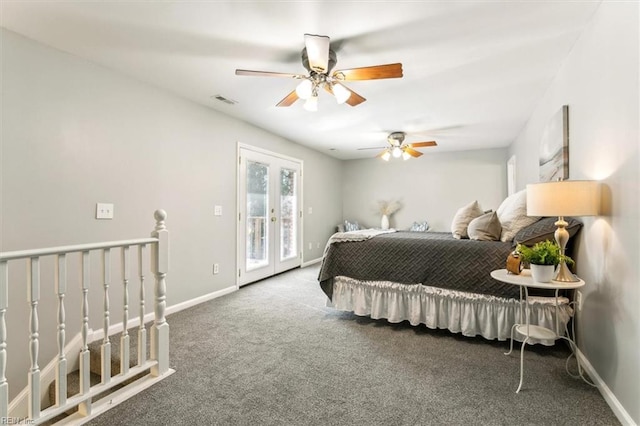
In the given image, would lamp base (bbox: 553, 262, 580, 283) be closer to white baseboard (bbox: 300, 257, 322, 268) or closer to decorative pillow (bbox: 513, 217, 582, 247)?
decorative pillow (bbox: 513, 217, 582, 247)

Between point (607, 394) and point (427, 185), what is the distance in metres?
5.04

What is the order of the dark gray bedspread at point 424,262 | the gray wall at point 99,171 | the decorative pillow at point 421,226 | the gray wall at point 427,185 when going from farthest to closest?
the decorative pillow at point 421,226 → the gray wall at point 427,185 → the dark gray bedspread at point 424,262 → the gray wall at point 99,171

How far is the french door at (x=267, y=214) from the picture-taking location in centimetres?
416

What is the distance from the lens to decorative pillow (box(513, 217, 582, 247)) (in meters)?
2.13

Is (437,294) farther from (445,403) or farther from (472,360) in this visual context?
(445,403)

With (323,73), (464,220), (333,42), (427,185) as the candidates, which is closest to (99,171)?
(323,73)

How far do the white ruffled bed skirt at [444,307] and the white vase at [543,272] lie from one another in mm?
591

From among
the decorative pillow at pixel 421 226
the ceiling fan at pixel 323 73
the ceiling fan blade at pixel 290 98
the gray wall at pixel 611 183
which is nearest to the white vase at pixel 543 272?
the gray wall at pixel 611 183

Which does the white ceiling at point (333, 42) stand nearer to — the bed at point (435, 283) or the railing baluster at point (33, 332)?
the bed at point (435, 283)

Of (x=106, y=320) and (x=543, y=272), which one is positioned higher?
(x=543, y=272)

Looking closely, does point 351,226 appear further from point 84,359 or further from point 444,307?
point 84,359

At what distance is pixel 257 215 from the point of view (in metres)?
4.49

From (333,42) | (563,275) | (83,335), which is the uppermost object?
(333,42)

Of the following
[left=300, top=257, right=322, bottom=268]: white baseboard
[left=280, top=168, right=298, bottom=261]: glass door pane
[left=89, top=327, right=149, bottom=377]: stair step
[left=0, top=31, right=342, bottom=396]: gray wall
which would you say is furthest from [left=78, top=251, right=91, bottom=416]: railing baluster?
[left=300, top=257, right=322, bottom=268]: white baseboard
